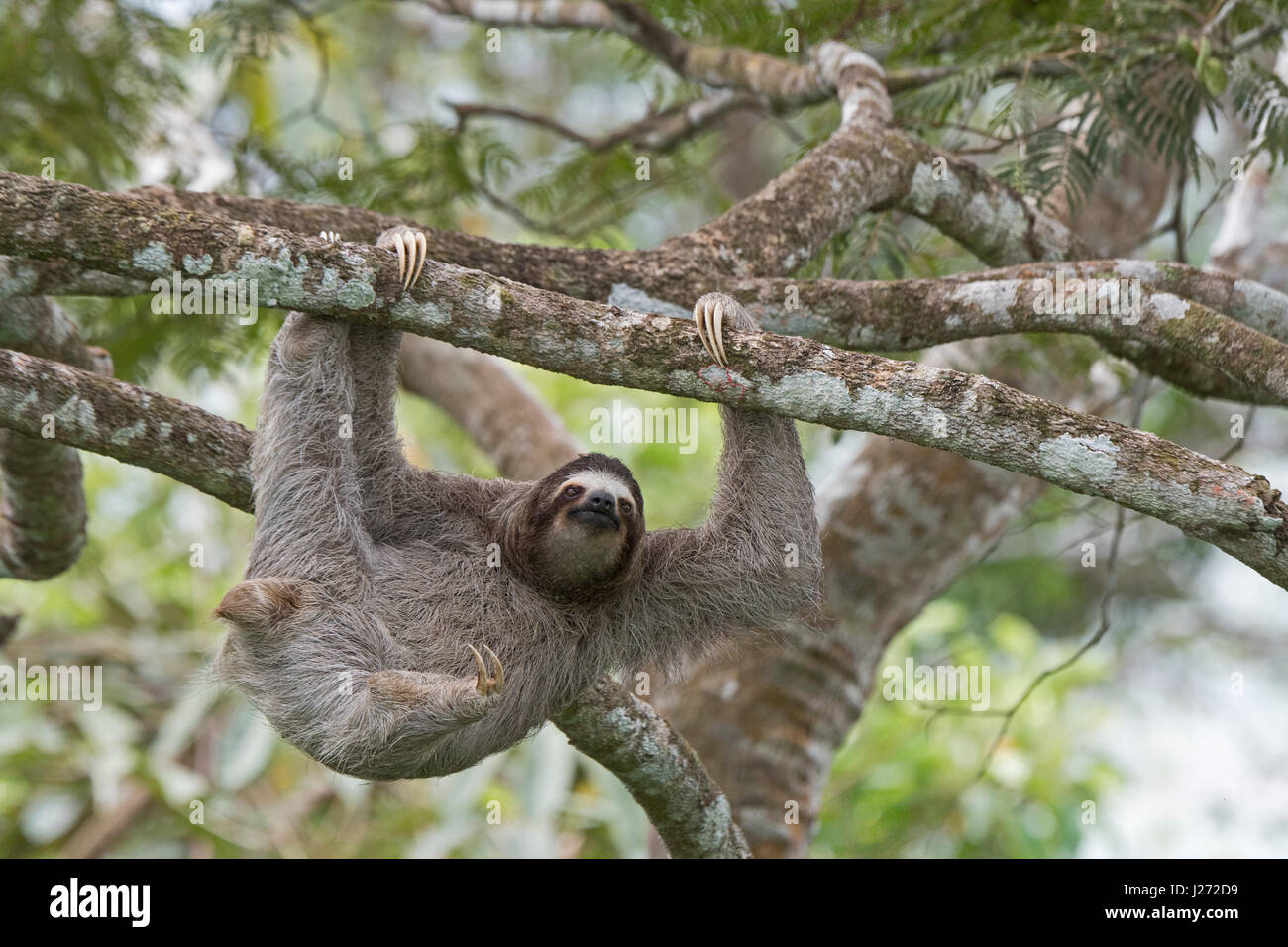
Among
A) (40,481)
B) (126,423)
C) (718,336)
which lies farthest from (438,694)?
(40,481)

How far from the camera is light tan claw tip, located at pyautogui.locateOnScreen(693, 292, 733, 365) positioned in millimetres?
4316

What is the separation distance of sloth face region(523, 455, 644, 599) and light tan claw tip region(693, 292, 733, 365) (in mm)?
1013

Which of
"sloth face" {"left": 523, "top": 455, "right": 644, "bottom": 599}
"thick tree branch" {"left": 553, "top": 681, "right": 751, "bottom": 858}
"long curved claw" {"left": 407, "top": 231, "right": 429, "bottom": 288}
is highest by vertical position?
"long curved claw" {"left": 407, "top": 231, "right": 429, "bottom": 288}

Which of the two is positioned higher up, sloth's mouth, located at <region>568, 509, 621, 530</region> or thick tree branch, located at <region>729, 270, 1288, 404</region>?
thick tree branch, located at <region>729, 270, 1288, 404</region>

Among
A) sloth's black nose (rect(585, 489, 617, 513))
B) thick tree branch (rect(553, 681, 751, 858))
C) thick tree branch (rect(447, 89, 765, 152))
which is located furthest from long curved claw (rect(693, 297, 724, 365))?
thick tree branch (rect(447, 89, 765, 152))

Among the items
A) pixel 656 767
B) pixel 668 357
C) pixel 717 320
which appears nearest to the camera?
pixel 668 357

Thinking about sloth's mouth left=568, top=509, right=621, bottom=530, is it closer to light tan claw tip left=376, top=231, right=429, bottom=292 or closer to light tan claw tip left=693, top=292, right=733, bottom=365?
light tan claw tip left=693, top=292, right=733, bottom=365

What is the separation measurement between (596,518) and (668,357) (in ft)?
3.56

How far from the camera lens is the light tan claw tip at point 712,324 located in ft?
14.2

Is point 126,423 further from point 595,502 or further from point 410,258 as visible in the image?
point 595,502

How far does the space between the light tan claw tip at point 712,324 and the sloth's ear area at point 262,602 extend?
6.77 feet

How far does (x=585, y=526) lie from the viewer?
204 inches

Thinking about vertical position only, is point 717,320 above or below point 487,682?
above

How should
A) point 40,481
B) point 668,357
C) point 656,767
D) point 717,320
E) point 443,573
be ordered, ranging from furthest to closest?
point 40,481 < point 656,767 < point 443,573 < point 717,320 < point 668,357
